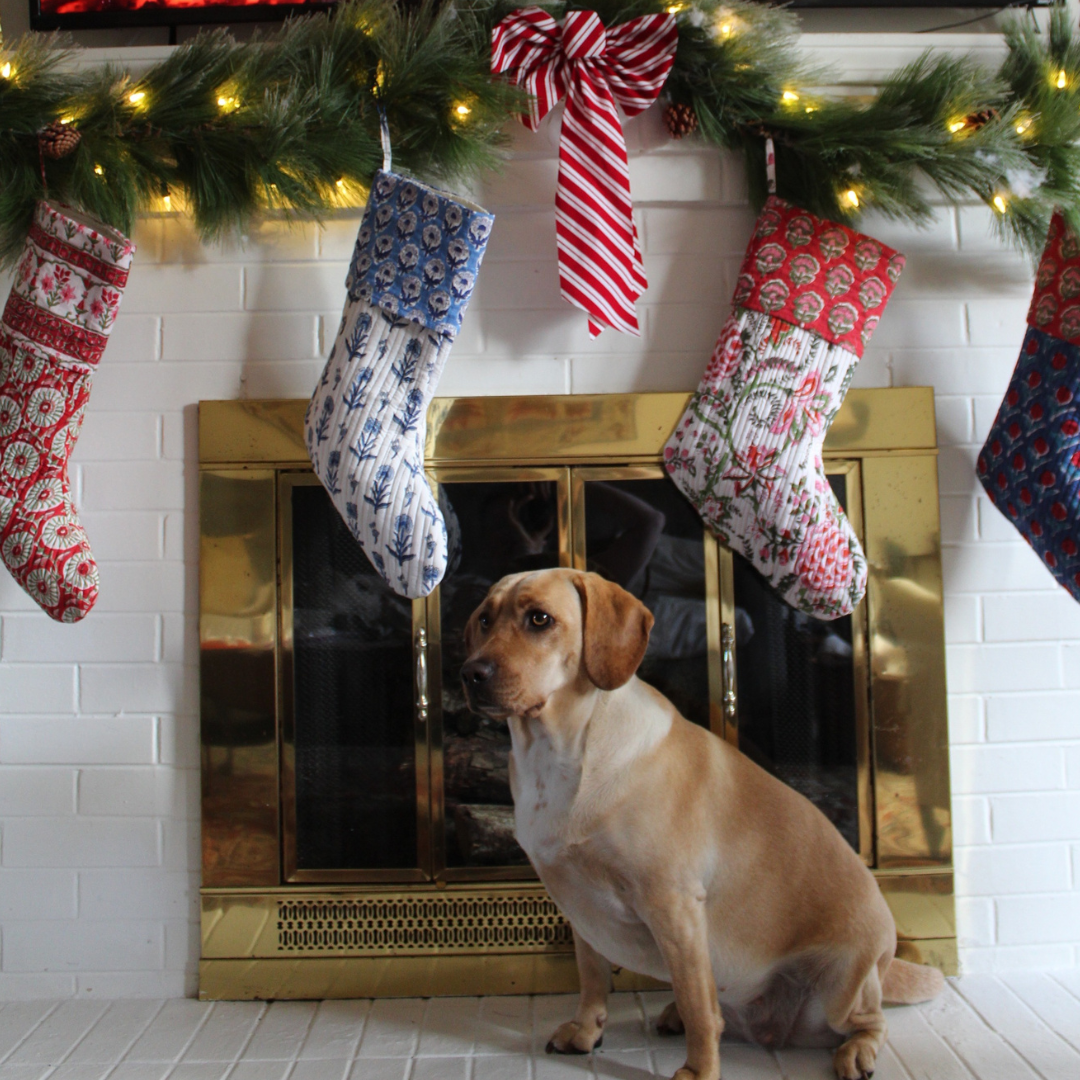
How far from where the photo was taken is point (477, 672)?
143cm

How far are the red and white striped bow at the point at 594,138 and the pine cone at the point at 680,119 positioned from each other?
84 millimetres

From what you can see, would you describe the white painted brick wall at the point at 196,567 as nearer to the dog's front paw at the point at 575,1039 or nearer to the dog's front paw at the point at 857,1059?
the dog's front paw at the point at 857,1059

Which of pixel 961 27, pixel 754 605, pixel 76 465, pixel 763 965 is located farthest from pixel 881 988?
pixel 961 27

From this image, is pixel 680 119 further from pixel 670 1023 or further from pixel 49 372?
pixel 670 1023

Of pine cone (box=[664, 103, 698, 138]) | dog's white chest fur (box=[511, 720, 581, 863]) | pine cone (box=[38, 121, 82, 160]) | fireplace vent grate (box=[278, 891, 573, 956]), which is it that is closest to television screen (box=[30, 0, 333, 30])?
pine cone (box=[38, 121, 82, 160])

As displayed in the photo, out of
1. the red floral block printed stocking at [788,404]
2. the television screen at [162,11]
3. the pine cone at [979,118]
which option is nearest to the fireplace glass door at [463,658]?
the red floral block printed stocking at [788,404]

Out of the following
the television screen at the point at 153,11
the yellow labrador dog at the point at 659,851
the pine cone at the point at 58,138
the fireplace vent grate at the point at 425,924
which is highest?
the television screen at the point at 153,11

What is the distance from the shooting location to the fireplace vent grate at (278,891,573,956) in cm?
186

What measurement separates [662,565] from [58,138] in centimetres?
139

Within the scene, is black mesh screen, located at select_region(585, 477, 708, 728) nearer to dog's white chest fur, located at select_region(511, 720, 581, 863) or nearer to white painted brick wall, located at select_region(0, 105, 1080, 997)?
white painted brick wall, located at select_region(0, 105, 1080, 997)

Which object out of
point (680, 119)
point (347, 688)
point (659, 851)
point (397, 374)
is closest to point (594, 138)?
point (680, 119)

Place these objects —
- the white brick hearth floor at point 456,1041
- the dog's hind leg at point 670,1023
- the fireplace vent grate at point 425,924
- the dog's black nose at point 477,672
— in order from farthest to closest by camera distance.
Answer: the fireplace vent grate at point 425,924 → the dog's hind leg at point 670,1023 → the white brick hearth floor at point 456,1041 → the dog's black nose at point 477,672

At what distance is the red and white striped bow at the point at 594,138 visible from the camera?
1.79m

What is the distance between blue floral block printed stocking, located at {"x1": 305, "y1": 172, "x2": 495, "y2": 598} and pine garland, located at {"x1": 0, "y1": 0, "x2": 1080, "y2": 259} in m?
0.23
